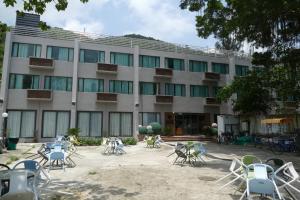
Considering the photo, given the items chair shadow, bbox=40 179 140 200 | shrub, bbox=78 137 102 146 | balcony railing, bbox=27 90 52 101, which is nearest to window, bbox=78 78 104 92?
balcony railing, bbox=27 90 52 101

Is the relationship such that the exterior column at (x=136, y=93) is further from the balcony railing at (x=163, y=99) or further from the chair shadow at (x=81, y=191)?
the chair shadow at (x=81, y=191)

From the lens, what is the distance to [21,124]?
94.4 ft

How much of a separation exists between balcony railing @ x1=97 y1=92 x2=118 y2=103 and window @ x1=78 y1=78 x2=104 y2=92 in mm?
1006

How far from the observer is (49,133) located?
97.3ft

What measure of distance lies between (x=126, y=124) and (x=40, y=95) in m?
9.18

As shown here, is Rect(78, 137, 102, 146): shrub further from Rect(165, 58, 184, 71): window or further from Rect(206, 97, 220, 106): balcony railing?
Rect(206, 97, 220, 106): balcony railing

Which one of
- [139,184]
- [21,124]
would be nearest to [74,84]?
[21,124]

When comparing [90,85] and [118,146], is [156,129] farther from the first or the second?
[118,146]

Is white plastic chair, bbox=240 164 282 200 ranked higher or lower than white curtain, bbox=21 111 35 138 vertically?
lower

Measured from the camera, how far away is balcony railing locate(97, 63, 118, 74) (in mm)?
31656

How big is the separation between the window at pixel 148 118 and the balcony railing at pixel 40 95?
9.71m

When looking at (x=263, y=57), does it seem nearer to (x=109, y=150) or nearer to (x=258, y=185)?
(x=109, y=150)

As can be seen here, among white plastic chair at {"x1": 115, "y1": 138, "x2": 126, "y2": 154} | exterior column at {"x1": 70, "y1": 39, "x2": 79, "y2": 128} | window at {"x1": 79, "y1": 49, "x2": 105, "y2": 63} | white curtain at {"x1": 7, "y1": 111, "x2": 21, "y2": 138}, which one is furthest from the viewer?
window at {"x1": 79, "y1": 49, "x2": 105, "y2": 63}

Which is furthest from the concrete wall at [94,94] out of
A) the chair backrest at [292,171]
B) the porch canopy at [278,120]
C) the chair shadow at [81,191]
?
the chair backrest at [292,171]
